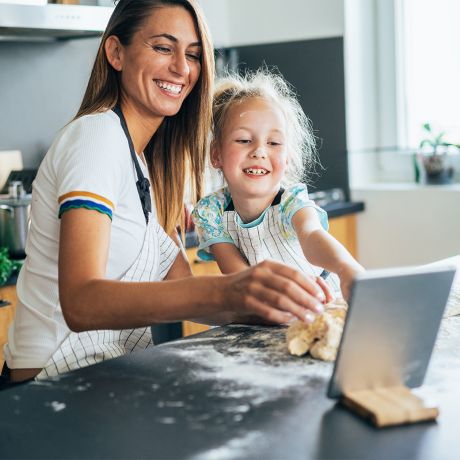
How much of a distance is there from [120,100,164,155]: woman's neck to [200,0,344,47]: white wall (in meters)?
1.71

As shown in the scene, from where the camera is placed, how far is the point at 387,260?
3.04 meters

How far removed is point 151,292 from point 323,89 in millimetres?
2234

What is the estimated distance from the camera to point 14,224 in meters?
2.25

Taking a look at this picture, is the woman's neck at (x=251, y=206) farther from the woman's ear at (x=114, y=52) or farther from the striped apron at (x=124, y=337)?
the woman's ear at (x=114, y=52)

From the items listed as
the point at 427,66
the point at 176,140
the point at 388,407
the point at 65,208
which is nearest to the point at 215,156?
the point at 176,140

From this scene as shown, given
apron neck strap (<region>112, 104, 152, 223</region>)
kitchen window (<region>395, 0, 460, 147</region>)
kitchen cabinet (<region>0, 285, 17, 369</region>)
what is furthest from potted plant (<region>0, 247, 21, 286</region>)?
kitchen window (<region>395, 0, 460, 147</region>)

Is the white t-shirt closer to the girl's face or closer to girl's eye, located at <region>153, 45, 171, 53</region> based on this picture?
girl's eye, located at <region>153, 45, 171, 53</region>

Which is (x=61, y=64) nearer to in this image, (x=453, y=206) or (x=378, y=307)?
(x=453, y=206)

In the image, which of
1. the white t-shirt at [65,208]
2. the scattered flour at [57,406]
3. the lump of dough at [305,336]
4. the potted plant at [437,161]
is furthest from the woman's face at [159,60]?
the potted plant at [437,161]

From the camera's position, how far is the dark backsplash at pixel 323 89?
309 centimetres

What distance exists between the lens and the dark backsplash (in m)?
3.09

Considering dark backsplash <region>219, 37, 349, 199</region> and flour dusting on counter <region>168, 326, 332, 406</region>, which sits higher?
dark backsplash <region>219, 37, 349, 199</region>

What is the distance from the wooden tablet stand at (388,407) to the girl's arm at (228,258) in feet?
2.35

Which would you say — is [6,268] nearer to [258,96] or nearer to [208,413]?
[258,96]
